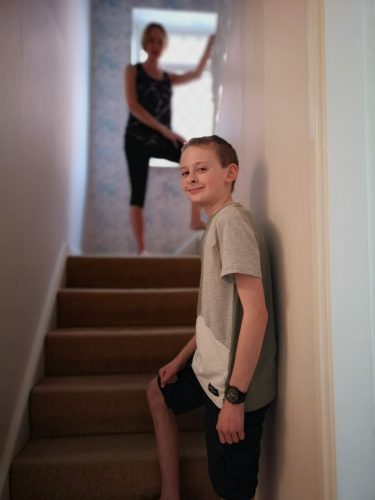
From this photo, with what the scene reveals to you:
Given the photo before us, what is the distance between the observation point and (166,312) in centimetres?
194

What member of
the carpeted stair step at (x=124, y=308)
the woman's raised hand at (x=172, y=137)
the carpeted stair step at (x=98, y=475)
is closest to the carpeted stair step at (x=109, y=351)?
the carpeted stair step at (x=124, y=308)

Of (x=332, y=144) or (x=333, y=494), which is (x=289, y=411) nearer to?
(x=333, y=494)

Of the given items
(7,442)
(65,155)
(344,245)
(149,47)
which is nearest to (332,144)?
(344,245)

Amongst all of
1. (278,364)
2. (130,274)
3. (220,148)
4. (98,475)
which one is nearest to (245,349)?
(278,364)

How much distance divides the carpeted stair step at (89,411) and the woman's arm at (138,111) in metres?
1.58

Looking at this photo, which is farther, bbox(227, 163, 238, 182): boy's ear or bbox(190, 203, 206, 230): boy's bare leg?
bbox(190, 203, 206, 230): boy's bare leg

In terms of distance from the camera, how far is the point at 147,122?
243cm

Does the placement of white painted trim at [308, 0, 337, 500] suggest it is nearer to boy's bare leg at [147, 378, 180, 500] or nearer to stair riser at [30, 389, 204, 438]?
boy's bare leg at [147, 378, 180, 500]

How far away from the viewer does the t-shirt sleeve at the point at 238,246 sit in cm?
88

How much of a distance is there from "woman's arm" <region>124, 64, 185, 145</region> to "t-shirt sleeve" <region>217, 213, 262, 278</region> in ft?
5.30

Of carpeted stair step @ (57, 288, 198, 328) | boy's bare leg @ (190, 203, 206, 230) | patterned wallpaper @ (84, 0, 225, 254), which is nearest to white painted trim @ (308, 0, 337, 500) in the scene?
carpeted stair step @ (57, 288, 198, 328)

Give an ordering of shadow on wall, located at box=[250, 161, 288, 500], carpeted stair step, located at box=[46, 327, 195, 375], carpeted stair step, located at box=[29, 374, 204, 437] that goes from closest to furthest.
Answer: shadow on wall, located at box=[250, 161, 288, 500], carpeted stair step, located at box=[29, 374, 204, 437], carpeted stair step, located at box=[46, 327, 195, 375]

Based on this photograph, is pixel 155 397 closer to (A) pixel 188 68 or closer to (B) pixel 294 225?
(B) pixel 294 225

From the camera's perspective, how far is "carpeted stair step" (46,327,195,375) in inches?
66.0
